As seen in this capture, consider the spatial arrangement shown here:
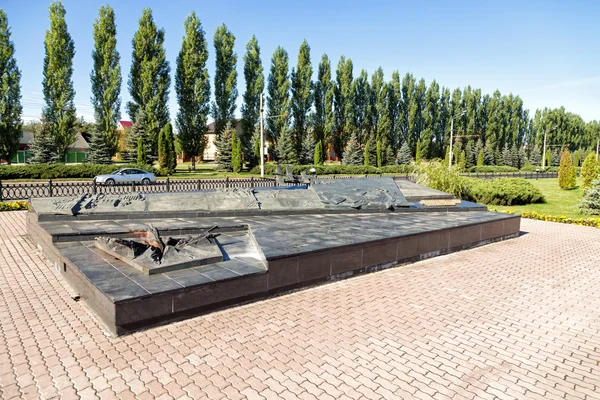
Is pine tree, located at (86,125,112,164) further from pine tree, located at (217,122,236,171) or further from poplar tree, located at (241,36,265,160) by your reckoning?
poplar tree, located at (241,36,265,160)

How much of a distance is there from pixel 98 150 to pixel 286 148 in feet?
51.7

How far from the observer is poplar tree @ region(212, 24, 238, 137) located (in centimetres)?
3709

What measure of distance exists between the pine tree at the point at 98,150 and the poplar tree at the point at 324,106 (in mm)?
19444

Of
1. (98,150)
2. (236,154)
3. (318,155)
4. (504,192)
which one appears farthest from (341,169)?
(504,192)

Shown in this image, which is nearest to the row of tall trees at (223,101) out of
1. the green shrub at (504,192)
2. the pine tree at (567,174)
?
the green shrub at (504,192)

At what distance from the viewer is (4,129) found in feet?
97.8

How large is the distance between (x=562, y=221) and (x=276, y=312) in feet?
38.4

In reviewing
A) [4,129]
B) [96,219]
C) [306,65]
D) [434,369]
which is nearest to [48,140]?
[4,129]

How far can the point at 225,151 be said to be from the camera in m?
35.0

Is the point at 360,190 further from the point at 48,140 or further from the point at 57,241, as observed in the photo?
the point at 48,140

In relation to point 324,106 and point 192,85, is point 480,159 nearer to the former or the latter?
point 324,106

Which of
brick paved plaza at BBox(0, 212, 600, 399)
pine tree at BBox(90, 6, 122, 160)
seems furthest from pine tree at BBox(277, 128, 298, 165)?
brick paved plaza at BBox(0, 212, 600, 399)

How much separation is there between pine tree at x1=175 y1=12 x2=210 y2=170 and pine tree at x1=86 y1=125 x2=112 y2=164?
6.54m

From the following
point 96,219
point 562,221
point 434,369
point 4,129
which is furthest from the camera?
point 4,129
